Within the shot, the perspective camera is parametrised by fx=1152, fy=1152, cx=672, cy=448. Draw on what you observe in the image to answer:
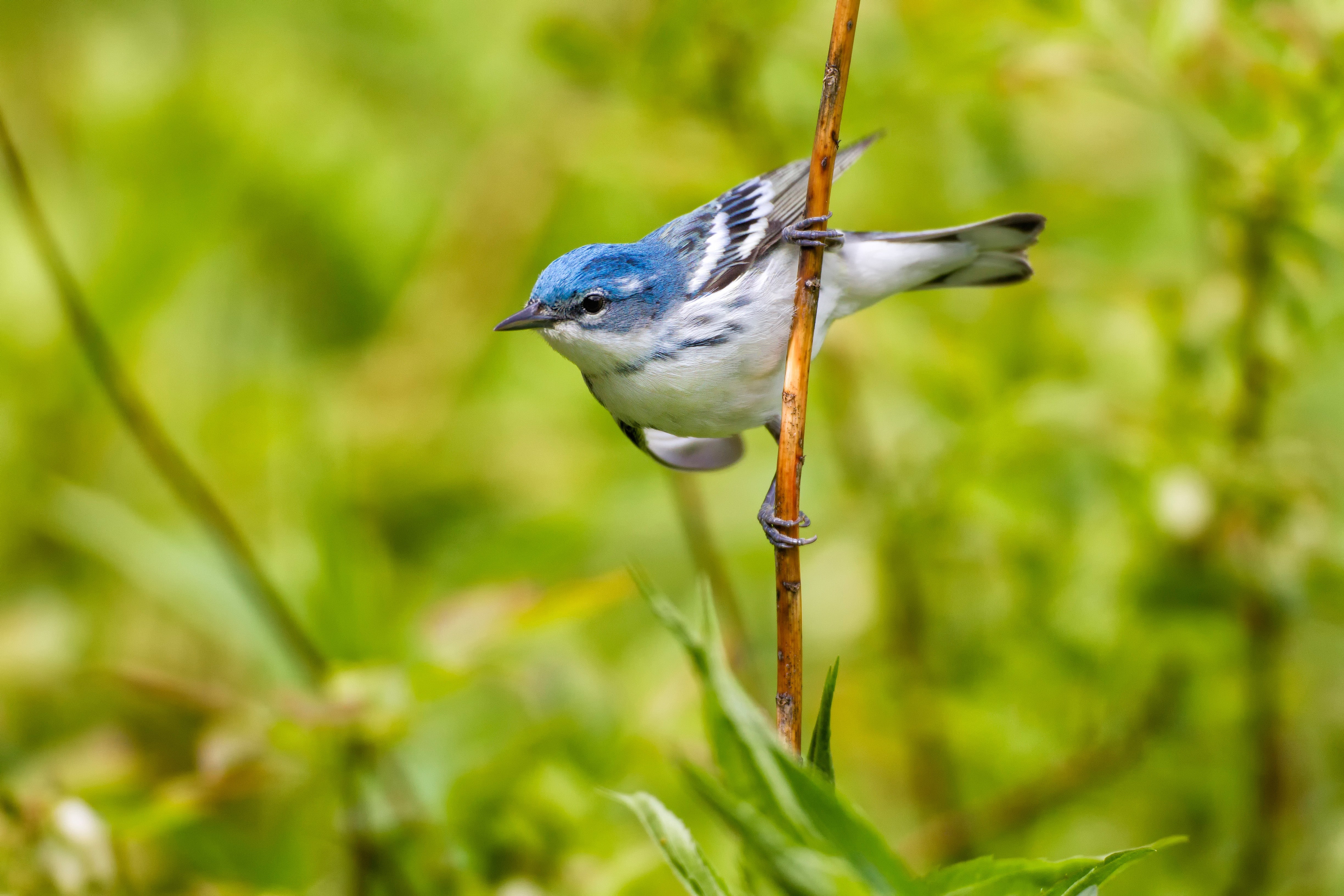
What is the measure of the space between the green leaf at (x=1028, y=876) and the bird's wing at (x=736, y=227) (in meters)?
0.96

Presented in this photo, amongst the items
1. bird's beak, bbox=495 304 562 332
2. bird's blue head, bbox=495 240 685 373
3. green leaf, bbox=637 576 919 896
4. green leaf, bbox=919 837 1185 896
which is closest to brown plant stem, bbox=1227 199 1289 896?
bird's blue head, bbox=495 240 685 373

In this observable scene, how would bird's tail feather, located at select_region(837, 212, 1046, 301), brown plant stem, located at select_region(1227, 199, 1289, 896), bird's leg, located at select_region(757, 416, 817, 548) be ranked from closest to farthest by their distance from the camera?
bird's leg, located at select_region(757, 416, 817, 548) → bird's tail feather, located at select_region(837, 212, 1046, 301) → brown plant stem, located at select_region(1227, 199, 1289, 896)

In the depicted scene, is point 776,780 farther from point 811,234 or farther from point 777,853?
point 811,234

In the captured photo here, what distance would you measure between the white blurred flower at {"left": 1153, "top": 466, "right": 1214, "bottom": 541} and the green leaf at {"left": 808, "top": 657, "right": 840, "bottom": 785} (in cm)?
126

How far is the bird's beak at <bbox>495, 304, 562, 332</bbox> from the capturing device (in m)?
1.51

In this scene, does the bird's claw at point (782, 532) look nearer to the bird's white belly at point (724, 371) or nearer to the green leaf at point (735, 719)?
the bird's white belly at point (724, 371)

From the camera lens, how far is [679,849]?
889mm

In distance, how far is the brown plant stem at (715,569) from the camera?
6.89 feet

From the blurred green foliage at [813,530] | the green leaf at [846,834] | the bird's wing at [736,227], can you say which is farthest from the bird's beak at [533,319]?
the green leaf at [846,834]

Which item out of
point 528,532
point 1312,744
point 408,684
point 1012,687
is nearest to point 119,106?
point 528,532

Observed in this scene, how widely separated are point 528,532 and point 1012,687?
1034 millimetres

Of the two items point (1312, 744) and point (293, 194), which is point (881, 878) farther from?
point (293, 194)

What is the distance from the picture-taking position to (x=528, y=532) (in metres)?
2.43

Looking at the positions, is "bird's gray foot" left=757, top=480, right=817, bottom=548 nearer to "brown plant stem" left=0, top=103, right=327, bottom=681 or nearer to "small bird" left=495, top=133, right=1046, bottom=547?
"small bird" left=495, top=133, right=1046, bottom=547
